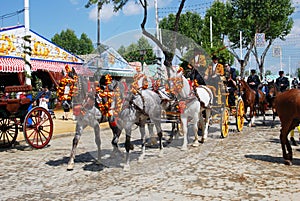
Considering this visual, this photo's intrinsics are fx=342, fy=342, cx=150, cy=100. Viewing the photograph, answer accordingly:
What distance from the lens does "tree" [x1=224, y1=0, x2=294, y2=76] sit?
32.3 m

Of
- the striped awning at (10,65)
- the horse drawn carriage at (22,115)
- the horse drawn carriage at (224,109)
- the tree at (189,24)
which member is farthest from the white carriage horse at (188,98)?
the tree at (189,24)

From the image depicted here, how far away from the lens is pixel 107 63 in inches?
253

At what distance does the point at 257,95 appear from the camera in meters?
13.6

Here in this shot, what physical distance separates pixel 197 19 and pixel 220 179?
3461 centimetres

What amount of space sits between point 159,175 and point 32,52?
47.6 ft

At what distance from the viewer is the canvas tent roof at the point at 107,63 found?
250 inches

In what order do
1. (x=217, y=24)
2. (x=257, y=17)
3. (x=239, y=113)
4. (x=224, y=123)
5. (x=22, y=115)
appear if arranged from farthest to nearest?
(x=217, y=24), (x=257, y=17), (x=239, y=113), (x=224, y=123), (x=22, y=115)

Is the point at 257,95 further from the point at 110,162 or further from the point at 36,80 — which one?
the point at 36,80

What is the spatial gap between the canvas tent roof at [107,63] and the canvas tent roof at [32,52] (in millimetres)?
8919

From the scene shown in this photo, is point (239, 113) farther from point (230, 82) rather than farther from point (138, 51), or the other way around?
point (138, 51)

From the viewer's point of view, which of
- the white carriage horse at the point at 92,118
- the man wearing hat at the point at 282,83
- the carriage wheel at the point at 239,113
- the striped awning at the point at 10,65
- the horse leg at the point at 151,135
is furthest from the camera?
the striped awning at the point at 10,65

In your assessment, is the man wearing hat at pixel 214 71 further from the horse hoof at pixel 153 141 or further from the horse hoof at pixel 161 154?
the horse hoof at pixel 161 154

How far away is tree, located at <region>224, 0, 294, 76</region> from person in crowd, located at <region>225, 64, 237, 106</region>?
19223 mm

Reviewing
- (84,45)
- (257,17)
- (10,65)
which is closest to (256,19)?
(257,17)
